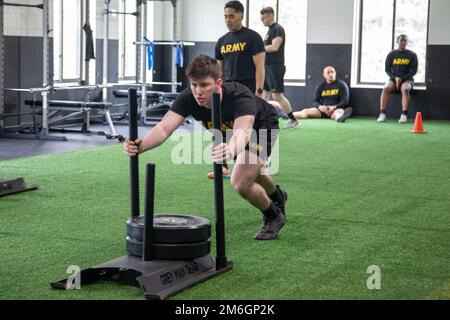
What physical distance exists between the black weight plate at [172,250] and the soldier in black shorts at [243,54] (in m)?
3.27

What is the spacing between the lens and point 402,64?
1249 centimetres

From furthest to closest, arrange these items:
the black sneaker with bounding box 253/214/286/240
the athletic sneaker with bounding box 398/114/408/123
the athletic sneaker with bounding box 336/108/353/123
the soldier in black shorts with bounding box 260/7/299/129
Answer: the athletic sneaker with bounding box 398/114/408/123 → the athletic sneaker with bounding box 336/108/353/123 → the soldier in black shorts with bounding box 260/7/299/129 → the black sneaker with bounding box 253/214/286/240

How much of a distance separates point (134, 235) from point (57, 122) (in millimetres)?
7312

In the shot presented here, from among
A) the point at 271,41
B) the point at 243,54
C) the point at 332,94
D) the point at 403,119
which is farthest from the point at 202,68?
the point at 332,94

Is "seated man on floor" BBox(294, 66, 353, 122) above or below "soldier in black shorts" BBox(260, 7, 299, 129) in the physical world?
below

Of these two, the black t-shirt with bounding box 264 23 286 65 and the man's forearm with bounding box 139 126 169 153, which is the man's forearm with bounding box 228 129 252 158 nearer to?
the man's forearm with bounding box 139 126 169 153

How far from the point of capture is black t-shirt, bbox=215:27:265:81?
→ 655 centimetres

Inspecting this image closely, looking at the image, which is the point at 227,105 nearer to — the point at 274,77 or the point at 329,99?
the point at 274,77

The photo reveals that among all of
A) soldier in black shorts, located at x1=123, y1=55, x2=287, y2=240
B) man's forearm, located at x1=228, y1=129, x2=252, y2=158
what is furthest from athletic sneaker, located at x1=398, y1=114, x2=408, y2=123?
man's forearm, located at x1=228, y1=129, x2=252, y2=158

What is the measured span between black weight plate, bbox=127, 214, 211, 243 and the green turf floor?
21cm

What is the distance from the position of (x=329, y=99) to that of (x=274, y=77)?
2.68 meters

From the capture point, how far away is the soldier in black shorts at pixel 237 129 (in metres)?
3.64
